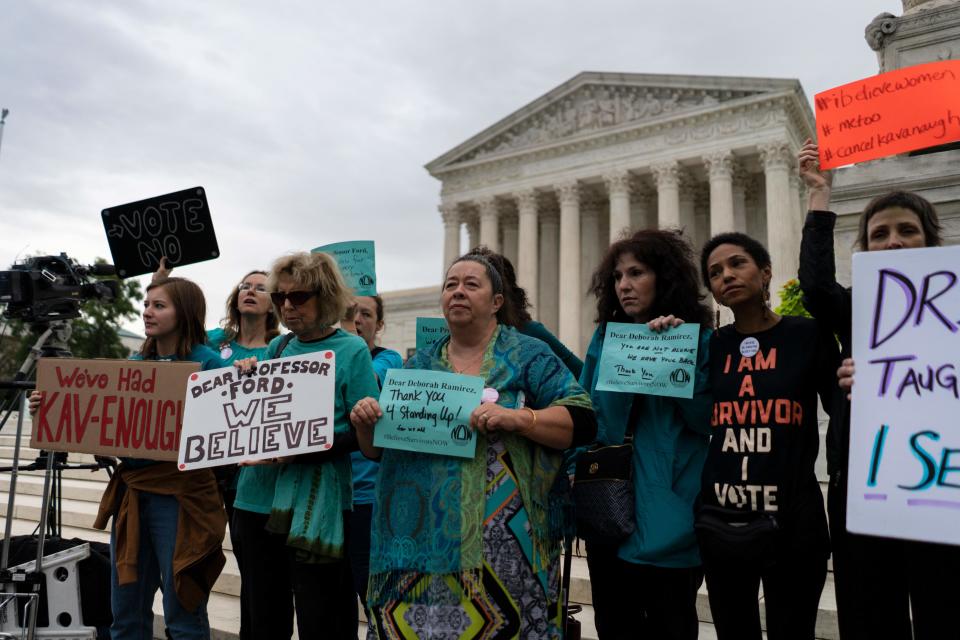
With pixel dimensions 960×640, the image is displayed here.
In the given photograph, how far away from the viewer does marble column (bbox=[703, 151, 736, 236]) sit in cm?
2975

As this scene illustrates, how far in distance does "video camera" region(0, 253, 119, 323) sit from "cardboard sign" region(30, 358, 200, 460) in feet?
1.42

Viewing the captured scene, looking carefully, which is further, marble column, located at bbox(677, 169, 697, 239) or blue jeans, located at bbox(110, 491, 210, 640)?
marble column, located at bbox(677, 169, 697, 239)

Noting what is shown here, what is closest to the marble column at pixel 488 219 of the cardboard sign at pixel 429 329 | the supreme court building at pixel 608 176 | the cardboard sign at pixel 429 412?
the supreme court building at pixel 608 176

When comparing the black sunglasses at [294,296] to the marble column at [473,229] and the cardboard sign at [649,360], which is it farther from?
the marble column at [473,229]

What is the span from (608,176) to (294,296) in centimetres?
3187

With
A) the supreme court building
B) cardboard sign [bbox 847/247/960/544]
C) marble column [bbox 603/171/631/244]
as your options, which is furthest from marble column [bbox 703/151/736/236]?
cardboard sign [bbox 847/247/960/544]

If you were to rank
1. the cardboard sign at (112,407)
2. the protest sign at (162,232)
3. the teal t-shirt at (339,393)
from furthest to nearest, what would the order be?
the protest sign at (162,232), the cardboard sign at (112,407), the teal t-shirt at (339,393)

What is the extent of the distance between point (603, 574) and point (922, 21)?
5767mm

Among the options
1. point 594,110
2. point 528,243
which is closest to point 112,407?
point 528,243

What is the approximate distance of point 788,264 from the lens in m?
27.7

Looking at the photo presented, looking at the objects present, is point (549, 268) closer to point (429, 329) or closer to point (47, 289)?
point (429, 329)

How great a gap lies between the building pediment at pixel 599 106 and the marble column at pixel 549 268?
4.41 metres

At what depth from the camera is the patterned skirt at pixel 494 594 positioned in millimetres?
2416

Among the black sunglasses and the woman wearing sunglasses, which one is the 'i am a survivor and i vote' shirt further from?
the black sunglasses
